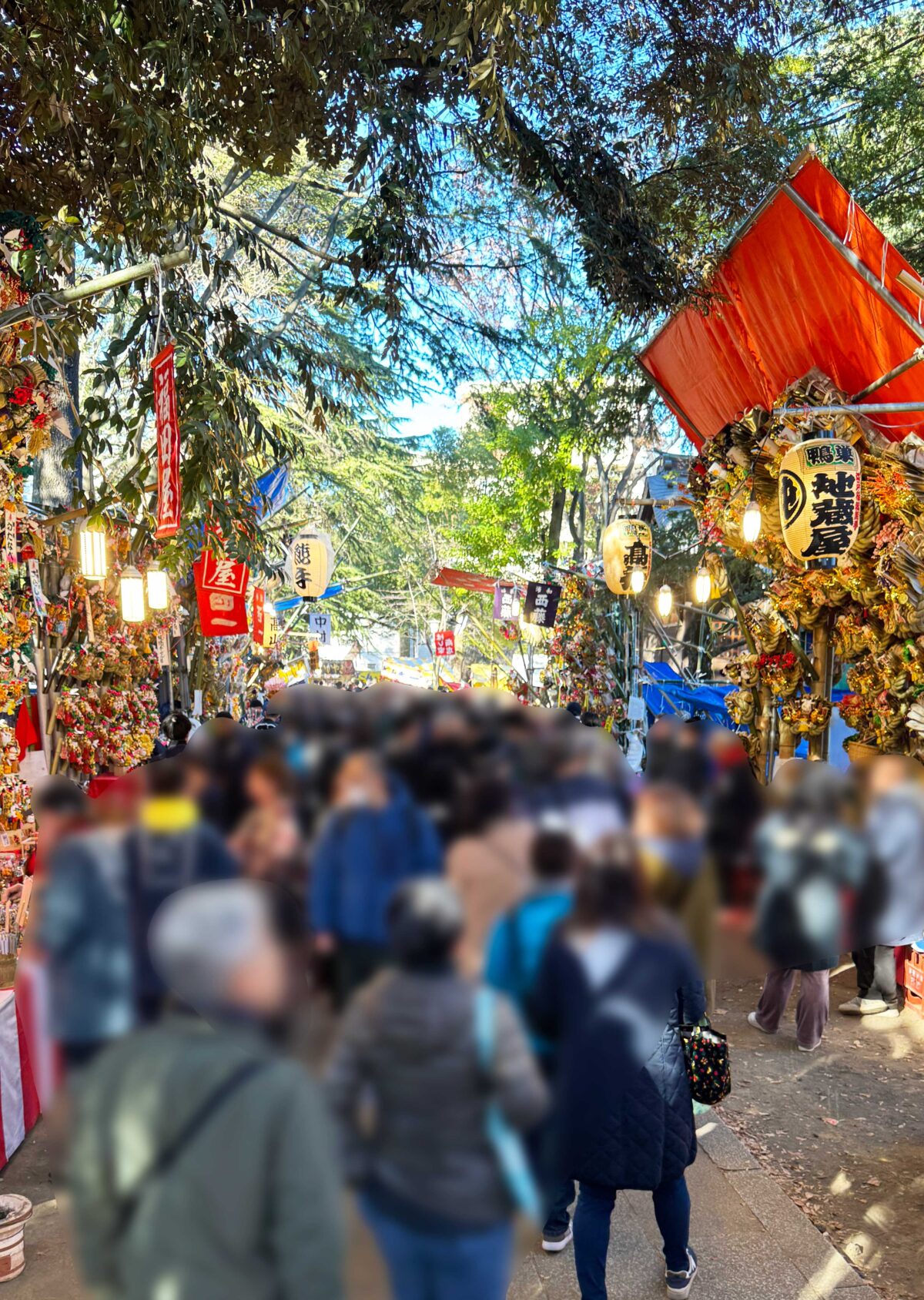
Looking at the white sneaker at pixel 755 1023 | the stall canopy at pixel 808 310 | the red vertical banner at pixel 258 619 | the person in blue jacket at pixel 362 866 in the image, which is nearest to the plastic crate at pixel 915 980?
the white sneaker at pixel 755 1023

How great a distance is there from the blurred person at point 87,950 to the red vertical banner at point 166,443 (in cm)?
481

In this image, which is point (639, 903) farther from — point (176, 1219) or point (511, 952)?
point (176, 1219)

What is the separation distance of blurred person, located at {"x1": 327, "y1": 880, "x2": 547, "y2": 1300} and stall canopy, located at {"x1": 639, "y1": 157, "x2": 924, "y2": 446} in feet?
21.8

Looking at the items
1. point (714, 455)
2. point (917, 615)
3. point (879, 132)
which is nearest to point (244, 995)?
point (917, 615)

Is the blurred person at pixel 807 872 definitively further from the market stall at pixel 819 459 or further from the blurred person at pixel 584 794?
the market stall at pixel 819 459

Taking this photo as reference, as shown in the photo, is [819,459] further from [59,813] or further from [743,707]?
[59,813]

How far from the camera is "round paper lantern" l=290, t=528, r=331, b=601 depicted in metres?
15.5

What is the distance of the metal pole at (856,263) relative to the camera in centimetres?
630

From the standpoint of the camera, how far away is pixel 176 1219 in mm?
782

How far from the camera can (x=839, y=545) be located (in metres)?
7.09

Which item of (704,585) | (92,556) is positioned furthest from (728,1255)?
(704,585)

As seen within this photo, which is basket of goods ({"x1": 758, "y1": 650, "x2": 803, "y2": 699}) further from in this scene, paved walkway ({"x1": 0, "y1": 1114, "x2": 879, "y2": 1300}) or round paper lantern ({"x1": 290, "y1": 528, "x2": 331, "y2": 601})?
round paper lantern ({"x1": 290, "y1": 528, "x2": 331, "y2": 601})

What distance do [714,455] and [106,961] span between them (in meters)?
9.41

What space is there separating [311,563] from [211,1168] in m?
15.1
